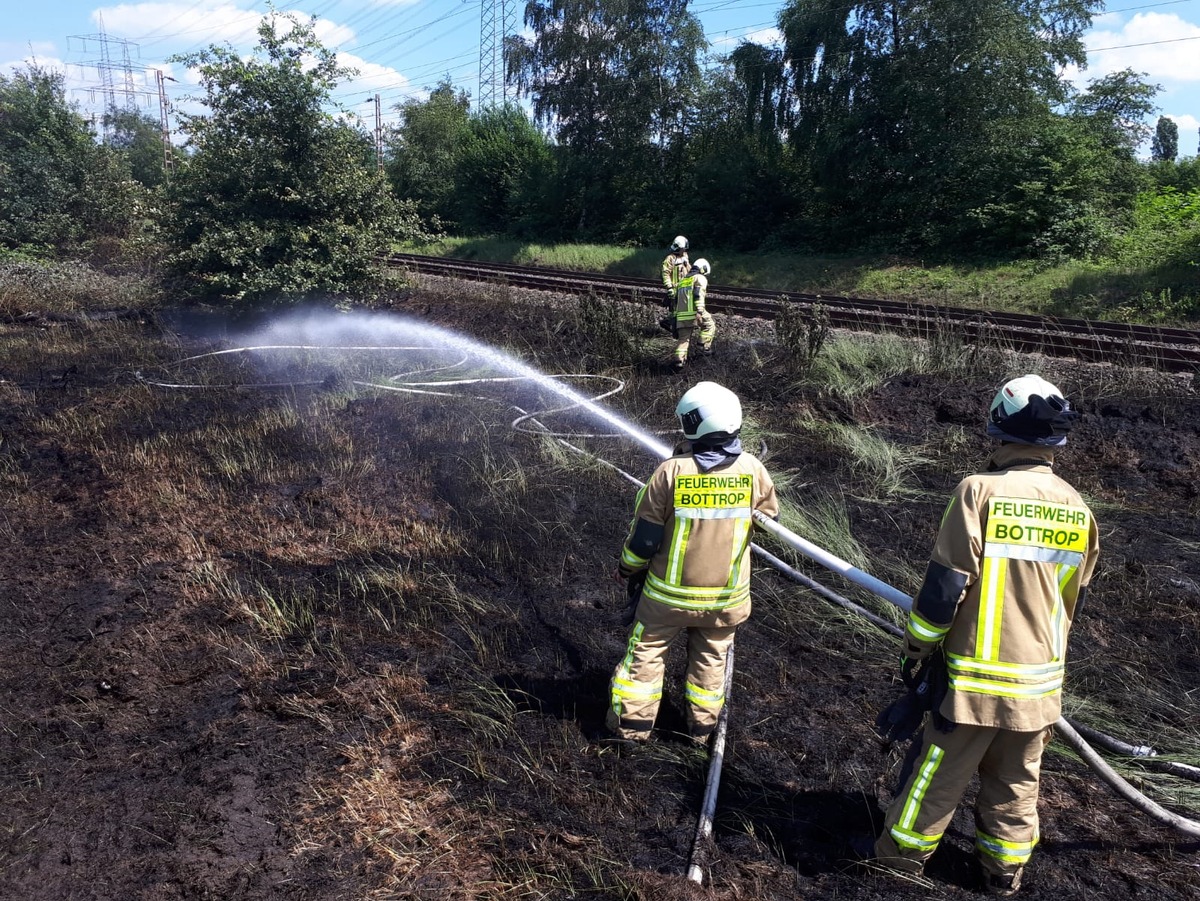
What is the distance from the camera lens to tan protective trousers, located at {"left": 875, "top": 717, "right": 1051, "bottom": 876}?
2590 mm

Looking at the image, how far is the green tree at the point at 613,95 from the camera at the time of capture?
30.0 metres

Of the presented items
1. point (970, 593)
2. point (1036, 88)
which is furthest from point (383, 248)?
point (1036, 88)

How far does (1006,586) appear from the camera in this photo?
2469 mm

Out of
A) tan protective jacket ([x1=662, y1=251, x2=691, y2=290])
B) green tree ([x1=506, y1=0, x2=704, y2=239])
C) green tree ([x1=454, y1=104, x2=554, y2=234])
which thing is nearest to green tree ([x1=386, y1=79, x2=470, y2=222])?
green tree ([x1=454, y1=104, x2=554, y2=234])

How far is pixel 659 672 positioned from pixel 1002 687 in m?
1.32

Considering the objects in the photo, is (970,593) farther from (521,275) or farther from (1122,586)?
(521,275)

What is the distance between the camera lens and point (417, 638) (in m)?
4.28

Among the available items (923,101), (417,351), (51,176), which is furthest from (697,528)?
(51,176)

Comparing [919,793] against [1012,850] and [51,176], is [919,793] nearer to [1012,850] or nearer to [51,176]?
[1012,850]

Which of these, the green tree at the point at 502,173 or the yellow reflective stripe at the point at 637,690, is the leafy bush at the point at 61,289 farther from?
the green tree at the point at 502,173

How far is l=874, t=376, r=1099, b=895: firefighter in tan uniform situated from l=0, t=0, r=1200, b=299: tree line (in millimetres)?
11870

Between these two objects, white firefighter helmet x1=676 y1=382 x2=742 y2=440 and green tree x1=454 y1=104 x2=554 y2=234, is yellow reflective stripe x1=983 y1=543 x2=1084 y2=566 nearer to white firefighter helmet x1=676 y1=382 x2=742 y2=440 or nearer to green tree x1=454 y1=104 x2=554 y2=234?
white firefighter helmet x1=676 y1=382 x2=742 y2=440

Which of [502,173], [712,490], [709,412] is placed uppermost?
[502,173]

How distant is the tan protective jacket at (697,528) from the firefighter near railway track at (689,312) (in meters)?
6.57
